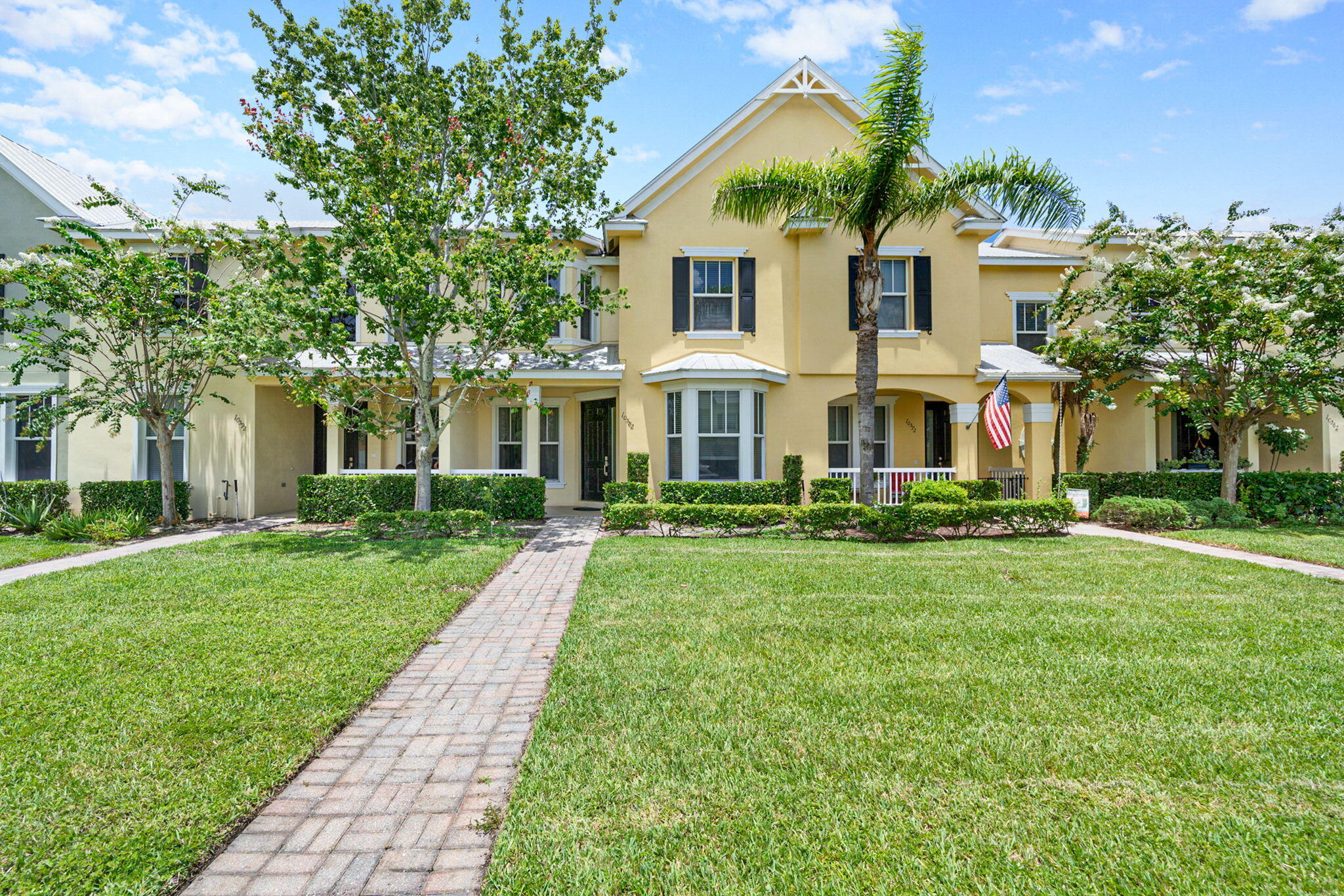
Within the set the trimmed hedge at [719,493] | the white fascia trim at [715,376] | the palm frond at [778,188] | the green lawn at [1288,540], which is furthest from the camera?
the white fascia trim at [715,376]

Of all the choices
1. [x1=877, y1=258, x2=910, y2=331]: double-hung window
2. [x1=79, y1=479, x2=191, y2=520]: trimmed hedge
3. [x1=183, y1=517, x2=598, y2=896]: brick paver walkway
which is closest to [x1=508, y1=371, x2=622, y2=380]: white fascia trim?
[x1=877, y1=258, x2=910, y2=331]: double-hung window

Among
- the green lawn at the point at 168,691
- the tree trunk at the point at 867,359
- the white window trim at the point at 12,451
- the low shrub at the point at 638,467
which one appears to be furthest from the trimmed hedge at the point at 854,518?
the white window trim at the point at 12,451

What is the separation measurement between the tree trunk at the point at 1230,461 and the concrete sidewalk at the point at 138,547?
21.7 m

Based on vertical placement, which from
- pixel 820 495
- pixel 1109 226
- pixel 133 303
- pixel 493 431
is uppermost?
pixel 1109 226

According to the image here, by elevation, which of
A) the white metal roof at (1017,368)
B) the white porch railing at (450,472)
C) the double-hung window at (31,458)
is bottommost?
the white porch railing at (450,472)

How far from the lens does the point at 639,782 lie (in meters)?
3.45

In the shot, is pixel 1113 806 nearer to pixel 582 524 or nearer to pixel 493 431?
pixel 582 524

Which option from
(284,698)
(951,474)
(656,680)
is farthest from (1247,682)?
(951,474)

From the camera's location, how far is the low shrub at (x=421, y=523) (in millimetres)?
11844

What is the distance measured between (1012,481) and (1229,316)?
219 inches

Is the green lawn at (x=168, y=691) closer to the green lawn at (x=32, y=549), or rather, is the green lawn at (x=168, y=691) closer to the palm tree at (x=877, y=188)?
the green lawn at (x=32, y=549)

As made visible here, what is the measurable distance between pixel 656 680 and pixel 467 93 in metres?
11.7

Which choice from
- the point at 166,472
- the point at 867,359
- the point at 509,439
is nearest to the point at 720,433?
the point at 867,359

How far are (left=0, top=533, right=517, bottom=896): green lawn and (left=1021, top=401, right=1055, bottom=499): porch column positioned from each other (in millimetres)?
13091
